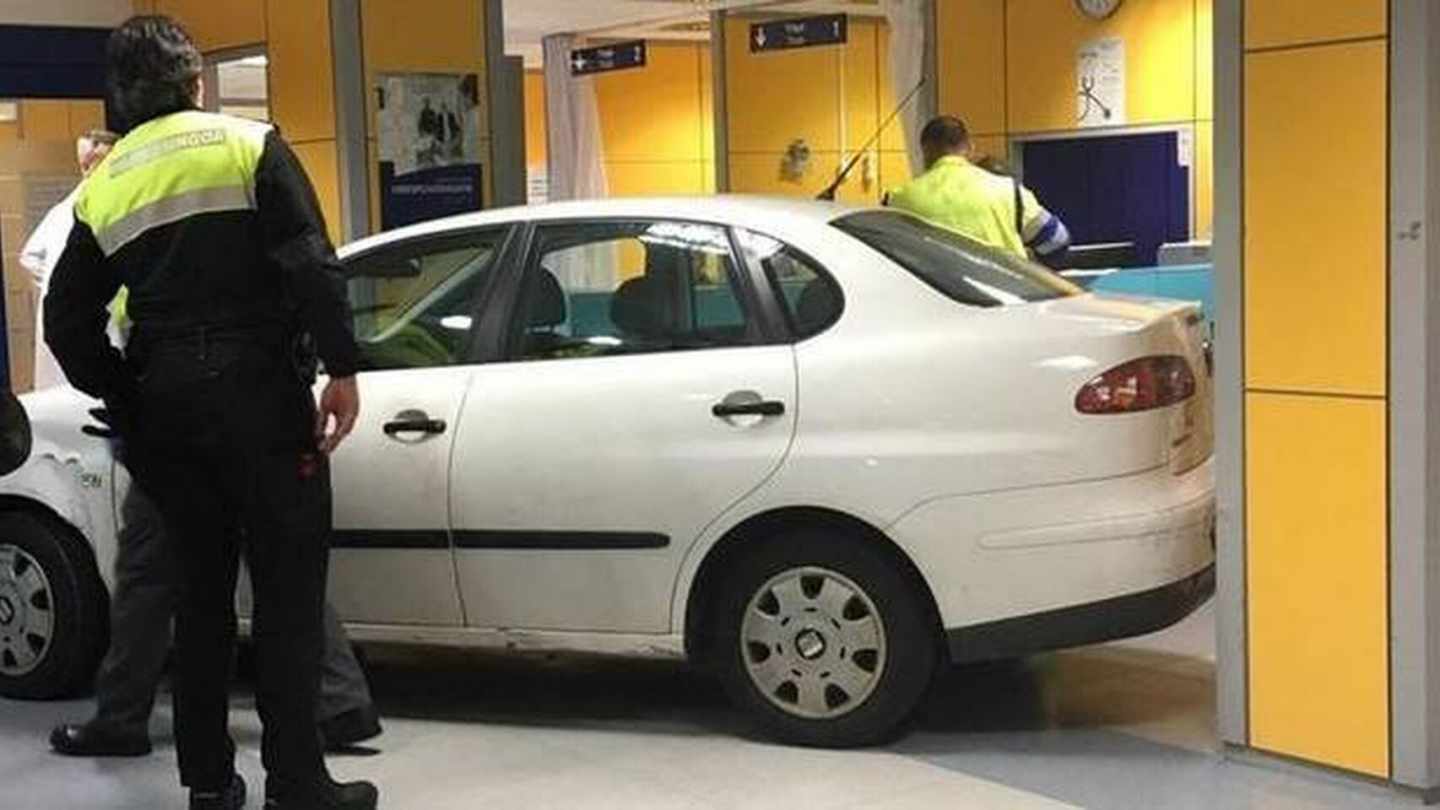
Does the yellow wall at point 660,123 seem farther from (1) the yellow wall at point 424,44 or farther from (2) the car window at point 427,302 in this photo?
(2) the car window at point 427,302

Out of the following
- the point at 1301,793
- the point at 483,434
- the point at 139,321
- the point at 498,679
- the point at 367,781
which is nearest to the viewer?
the point at 139,321

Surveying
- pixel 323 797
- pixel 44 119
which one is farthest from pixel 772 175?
pixel 323 797

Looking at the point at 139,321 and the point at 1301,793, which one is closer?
the point at 139,321

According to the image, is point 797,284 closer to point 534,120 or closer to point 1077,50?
point 1077,50

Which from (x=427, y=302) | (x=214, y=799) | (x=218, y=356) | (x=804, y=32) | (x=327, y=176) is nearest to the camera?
(x=218, y=356)

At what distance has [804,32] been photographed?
39.4ft

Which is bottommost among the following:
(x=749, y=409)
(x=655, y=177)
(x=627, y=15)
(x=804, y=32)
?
(x=749, y=409)

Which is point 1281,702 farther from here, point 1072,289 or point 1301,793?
Result: point 1072,289

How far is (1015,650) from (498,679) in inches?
72.2

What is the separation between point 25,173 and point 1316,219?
603cm

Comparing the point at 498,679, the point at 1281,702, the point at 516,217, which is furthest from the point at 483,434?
the point at 1281,702

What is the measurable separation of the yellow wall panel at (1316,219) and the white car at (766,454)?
364mm

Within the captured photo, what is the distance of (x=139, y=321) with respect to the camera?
4.21 meters

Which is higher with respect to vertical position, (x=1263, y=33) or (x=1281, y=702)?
(x=1263, y=33)
